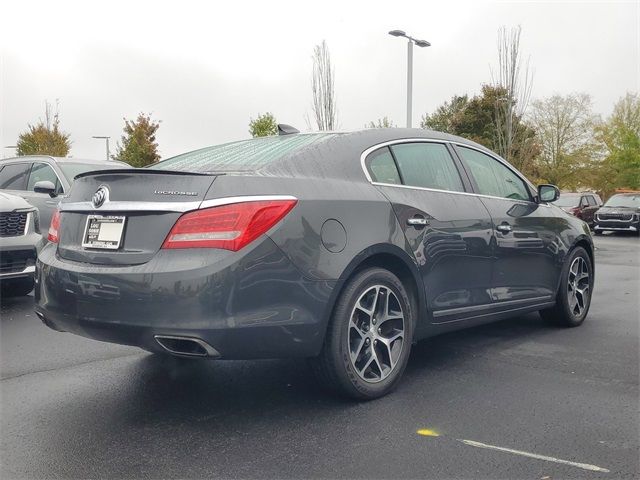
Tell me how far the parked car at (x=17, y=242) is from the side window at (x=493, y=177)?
167 inches

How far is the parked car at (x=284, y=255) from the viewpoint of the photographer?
3.32m

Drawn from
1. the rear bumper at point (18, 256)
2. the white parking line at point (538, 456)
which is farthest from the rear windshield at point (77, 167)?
the white parking line at point (538, 456)

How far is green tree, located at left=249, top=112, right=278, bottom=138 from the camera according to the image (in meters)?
29.6

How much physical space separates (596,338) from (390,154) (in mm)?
2596

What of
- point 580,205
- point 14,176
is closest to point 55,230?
point 14,176

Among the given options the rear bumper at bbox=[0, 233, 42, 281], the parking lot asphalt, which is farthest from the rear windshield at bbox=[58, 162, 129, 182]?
the parking lot asphalt

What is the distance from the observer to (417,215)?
4.23 metres

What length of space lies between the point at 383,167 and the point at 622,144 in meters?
47.5

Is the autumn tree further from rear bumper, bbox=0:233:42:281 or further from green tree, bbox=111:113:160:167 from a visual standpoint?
rear bumper, bbox=0:233:42:281

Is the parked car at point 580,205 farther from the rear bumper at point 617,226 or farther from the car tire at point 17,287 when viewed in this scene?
the car tire at point 17,287

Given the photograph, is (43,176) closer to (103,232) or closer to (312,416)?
(103,232)

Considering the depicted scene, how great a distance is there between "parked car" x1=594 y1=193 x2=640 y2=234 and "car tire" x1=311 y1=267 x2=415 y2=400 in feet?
75.5

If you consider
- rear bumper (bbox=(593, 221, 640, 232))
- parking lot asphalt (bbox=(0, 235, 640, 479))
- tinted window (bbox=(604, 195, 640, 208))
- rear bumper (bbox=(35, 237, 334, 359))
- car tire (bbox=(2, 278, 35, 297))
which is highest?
rear bumper (bbox=(35, 237, 334, 359))

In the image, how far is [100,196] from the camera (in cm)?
369
